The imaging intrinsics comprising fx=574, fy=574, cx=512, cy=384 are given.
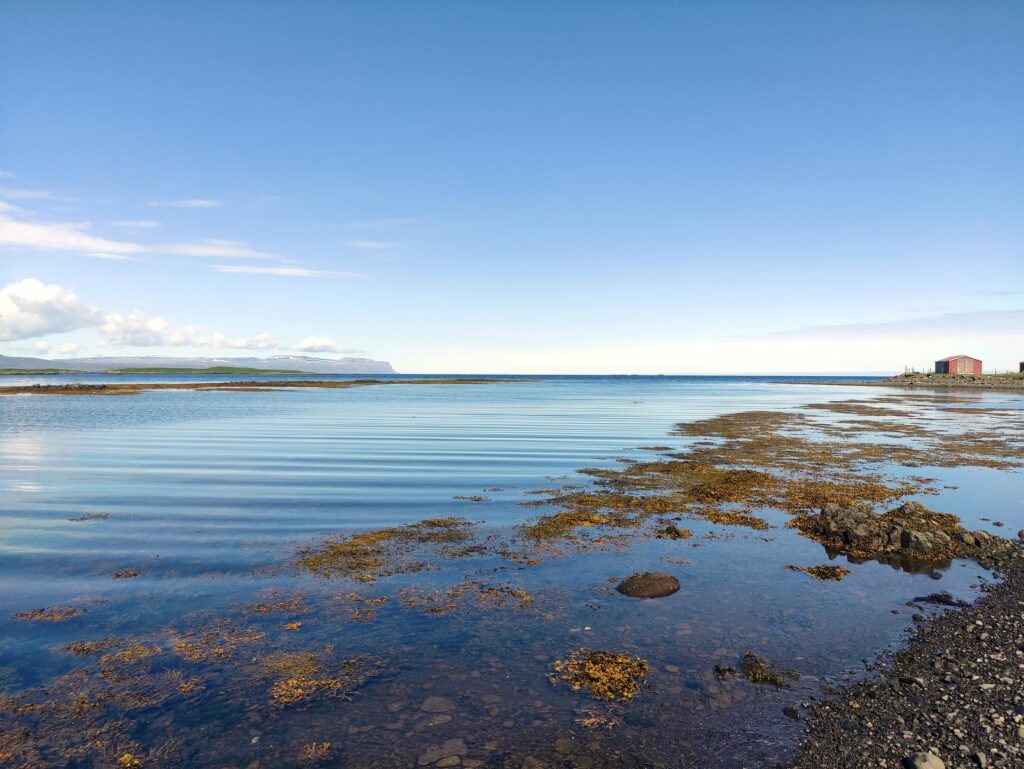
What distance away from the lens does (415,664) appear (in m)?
9.85

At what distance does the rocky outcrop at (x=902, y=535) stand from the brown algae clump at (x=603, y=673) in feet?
32.2

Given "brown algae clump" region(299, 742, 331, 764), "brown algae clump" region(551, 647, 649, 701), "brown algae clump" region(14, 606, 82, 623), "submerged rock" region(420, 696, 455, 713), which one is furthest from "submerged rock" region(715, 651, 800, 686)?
"brown algae clump" region(14, 606, 82, 623)

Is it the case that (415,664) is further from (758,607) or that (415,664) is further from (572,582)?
(758,607)

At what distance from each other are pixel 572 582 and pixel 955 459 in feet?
97.9

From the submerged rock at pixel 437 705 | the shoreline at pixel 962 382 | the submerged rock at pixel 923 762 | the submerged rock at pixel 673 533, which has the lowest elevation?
the submerged rock at pixel 437 705

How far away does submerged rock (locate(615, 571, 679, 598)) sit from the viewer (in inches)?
513

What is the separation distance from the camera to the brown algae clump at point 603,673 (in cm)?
906

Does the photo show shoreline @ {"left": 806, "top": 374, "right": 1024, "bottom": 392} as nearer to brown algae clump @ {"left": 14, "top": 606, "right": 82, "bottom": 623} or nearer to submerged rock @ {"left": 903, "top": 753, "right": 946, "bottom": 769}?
submerged rock @ {"left": 903, "top": 753, "right": 946, "bottom": 769}

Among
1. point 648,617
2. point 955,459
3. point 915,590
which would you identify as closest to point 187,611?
point 648,617

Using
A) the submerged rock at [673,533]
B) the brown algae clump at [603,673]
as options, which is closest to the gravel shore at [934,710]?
the brown algae clump at [603,673]

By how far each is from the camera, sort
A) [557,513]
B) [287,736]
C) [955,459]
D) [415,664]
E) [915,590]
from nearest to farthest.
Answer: [287,736] < [415,664] < [915,590] < [557,513] < [955,459]

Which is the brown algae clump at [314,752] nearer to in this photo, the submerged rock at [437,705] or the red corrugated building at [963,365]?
the submerged rock at [437,705]

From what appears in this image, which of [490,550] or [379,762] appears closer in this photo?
[379,762]

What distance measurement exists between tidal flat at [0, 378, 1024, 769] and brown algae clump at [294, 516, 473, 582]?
0.34ft
